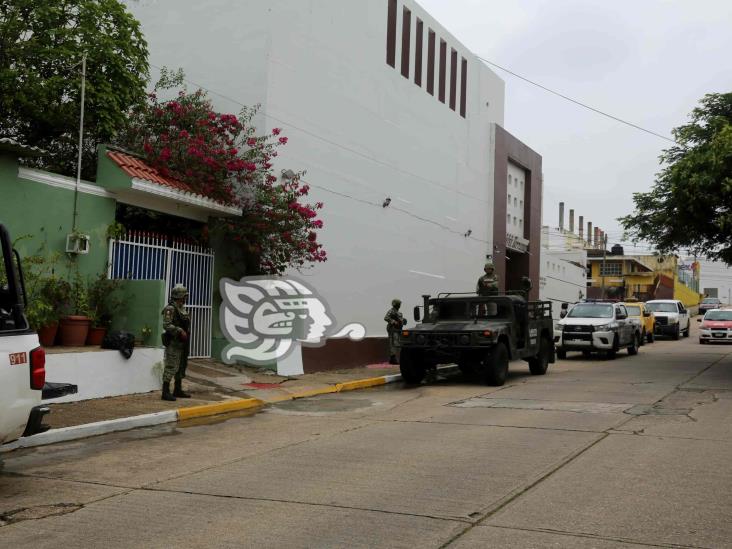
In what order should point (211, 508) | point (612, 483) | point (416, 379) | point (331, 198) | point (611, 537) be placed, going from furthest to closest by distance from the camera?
point (331, 198) → point (416, 379) → point (612, 483) → point (211, 508) → point (611, 537)

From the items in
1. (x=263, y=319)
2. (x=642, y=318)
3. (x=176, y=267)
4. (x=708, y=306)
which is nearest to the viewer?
(x=176, y=267)

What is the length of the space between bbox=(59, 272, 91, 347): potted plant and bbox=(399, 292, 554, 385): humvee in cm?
632

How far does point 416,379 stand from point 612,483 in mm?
9442

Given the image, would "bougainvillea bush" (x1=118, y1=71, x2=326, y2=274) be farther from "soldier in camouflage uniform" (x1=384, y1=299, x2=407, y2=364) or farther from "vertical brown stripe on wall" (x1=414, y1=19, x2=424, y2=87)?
"vertical brown stripe on wall" (x1=414, y1=19, x2=424, y2=87)

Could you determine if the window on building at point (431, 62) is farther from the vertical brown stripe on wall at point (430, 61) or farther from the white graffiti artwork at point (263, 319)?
the white graffiti artwork at point (263, 319)

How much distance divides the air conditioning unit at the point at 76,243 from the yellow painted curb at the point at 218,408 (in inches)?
141

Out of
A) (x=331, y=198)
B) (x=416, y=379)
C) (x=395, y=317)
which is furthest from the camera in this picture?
(x=331, y=198)

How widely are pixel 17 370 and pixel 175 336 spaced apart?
5.44 metres

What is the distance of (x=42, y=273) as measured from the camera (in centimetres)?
1233

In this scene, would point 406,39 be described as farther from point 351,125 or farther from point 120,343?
point 120,343

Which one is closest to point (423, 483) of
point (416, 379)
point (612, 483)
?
point (612, 483)

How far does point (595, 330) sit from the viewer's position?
23141mm

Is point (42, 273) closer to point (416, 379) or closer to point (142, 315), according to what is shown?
point (142, 315)

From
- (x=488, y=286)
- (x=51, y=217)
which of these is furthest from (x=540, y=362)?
(x=51, y=217)
